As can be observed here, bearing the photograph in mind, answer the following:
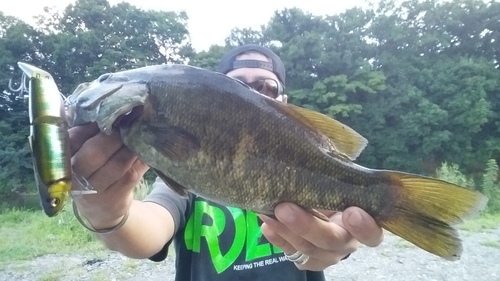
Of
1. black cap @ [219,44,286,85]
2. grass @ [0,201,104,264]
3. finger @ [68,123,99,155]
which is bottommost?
grass @ [0,201,104,264]

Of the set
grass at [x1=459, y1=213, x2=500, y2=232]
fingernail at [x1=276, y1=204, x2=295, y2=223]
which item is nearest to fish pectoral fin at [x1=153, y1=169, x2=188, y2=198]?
fingernail at [x1=276, y1=204, x2=295, y2=223]

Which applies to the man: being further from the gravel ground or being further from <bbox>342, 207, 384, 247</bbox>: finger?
the gravel ground

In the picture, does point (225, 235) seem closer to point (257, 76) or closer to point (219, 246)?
point (219, 246)

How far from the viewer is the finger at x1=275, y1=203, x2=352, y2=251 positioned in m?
1.40

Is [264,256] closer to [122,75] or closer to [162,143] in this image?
[162,143]

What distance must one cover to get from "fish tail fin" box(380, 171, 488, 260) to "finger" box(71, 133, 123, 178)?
1.01m

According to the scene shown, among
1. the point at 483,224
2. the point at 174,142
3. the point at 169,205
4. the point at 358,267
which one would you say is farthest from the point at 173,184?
the point at 483,224

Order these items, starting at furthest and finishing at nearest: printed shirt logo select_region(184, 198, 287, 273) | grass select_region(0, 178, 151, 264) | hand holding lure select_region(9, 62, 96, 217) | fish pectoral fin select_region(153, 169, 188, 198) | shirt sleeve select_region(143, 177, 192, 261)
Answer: grass select_region(0, 178, 151, 264)
printed shirt logo select_region(184, 198, 287, 273)
shirt sleeve select_region(143, 177, 192, 261)
fish pectoral fin select_region(153, 169, 188, 198)
hand holding lure select_region(9, 62, 96, 217)

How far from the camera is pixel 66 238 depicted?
7.54 meters

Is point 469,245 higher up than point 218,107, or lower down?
lower down

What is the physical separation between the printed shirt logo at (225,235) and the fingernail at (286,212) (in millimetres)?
962

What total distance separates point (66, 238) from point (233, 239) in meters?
6.37

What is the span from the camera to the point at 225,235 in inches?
91.7

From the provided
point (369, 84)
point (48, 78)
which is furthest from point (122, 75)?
point (369, 84)
